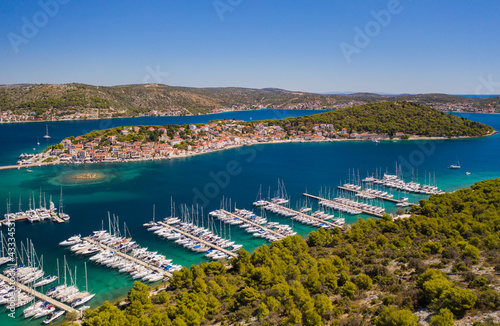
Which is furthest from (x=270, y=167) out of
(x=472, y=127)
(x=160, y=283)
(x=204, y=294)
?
(x=472, y=127)

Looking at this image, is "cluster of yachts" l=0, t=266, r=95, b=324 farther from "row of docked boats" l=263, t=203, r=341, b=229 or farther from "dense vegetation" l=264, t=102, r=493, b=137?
"dense vegetation" l=264, t=102, r=493, b=137

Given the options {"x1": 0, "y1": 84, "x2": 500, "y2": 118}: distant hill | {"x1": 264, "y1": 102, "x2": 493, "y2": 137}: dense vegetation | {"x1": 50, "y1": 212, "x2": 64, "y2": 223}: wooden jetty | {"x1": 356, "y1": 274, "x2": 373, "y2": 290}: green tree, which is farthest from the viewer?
{"x1": 0, "y1": 84, "x2": 500, "y2": 118}: distant hill

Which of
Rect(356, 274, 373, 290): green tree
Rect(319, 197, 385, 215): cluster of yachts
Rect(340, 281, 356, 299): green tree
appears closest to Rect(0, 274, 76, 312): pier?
Rect(340, 281, 356, 299): green tree

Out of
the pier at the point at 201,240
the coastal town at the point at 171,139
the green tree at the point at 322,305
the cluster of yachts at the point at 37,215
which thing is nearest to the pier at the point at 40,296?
the pier at the point at 201,240

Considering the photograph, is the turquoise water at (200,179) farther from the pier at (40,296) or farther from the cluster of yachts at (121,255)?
the pier at (40,296)

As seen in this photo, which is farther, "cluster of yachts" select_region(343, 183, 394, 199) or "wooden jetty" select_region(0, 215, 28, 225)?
"cluster of yachts" select_region(343, 183, 394, 199)

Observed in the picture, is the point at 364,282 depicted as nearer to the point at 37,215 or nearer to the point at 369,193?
the point at 369,193

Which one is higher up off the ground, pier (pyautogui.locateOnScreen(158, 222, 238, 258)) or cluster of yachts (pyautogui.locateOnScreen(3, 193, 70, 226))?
cluster of yachts (pyautogui.locateOnScreen(3, 193, 70, 226))
